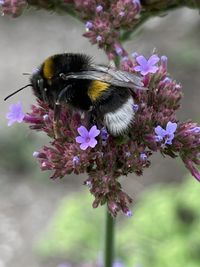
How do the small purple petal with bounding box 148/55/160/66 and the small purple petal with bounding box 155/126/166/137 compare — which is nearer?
the small purple petal with bounding box 155/126/166/137

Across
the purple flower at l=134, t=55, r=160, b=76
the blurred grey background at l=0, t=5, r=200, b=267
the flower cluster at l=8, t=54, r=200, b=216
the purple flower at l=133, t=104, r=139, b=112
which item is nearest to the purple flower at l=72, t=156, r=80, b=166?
the flower cluster at l=8, t=54, r=200, b=216

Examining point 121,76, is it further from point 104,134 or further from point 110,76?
point 104,134

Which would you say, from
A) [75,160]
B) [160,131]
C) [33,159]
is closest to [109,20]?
[160,131]

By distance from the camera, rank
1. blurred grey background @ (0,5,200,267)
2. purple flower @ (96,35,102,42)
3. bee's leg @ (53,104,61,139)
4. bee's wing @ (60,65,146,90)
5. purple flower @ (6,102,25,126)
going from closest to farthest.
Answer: bee's wing @ (60,65,146,90), bee's leg @ (53,104,61,139), purple flower @ (6,102,25,126), purple flower @ (96,35,102,42), blurred grey background @ (0,5,200,267)

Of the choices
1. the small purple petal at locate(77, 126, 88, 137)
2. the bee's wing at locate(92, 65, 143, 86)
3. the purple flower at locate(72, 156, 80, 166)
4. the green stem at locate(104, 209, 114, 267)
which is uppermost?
the bee's wing at locate(92, 65, 143, 86)

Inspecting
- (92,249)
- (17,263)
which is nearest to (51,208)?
(17,263)

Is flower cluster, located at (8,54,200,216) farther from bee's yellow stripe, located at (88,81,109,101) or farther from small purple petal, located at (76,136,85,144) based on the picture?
bee's yellow stripe, located at (88,81,109,101)

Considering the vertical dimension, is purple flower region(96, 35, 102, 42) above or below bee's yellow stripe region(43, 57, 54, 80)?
below

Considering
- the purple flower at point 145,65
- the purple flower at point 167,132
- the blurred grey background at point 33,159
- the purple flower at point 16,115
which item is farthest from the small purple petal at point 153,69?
the blurred grey background at point 33,159
